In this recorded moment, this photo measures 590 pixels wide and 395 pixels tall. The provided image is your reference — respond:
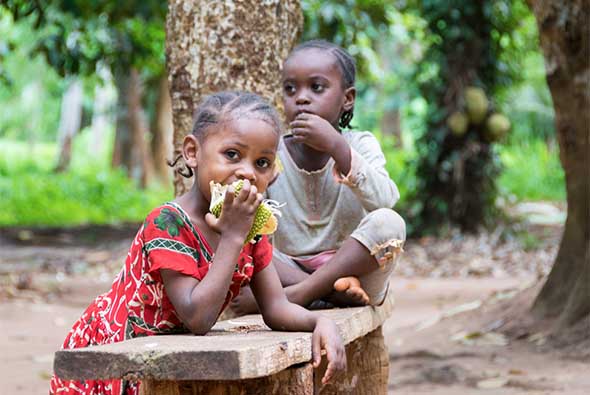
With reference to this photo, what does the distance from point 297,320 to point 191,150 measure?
0.57 meters

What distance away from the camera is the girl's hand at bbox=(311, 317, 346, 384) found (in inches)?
94.0

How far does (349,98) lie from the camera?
11.5ft

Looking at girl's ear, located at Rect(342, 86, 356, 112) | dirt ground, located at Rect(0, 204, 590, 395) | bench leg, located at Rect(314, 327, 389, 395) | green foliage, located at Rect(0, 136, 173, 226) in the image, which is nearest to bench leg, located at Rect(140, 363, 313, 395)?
bench leg, located at Rect(314, 327, 389, 395)

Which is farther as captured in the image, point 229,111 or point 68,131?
point 68,131

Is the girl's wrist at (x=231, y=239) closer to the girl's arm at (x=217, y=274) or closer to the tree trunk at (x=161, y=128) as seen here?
the girl's arm at (x=217, y=274)

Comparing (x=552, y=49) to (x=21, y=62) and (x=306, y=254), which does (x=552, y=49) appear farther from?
(x=21, y=62)

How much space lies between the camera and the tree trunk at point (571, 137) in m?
5.20

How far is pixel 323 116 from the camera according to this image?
11.0ft

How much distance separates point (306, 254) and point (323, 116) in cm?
54

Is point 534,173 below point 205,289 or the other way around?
the other way around

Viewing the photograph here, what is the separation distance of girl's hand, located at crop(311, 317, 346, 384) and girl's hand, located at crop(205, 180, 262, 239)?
33cm

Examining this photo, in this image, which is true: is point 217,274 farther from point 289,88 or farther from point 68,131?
point 68,131

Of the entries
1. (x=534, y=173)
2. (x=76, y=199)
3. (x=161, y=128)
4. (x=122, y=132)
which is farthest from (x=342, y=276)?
(x=534, y=173)

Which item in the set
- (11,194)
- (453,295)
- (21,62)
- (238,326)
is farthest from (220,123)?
(21,62)
